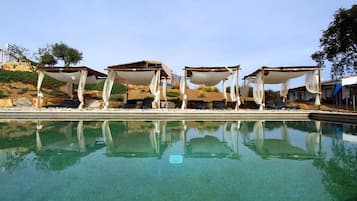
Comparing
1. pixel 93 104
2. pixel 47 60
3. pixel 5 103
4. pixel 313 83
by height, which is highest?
pixel 47 60

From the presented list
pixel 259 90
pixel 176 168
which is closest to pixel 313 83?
pixel 259 90

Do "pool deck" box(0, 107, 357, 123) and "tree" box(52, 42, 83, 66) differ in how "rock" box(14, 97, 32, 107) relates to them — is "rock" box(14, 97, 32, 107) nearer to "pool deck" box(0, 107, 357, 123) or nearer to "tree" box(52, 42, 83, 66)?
"pool deck" box(0, 107, 357, 123)

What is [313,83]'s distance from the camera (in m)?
10.7

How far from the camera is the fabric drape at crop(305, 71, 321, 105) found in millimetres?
10627

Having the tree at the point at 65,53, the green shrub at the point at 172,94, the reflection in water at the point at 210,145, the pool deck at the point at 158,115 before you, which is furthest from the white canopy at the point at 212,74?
the tree at the point at 65,53

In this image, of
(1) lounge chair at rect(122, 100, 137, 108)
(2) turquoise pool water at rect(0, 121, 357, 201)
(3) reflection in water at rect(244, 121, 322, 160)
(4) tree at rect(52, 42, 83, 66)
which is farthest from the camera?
(4) tree at rect(52, 42, 83, 66)

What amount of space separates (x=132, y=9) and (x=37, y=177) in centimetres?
1008

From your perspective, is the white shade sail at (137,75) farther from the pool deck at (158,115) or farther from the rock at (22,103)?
the rock at (22,103)

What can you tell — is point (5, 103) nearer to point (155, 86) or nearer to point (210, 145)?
point (155, 86)

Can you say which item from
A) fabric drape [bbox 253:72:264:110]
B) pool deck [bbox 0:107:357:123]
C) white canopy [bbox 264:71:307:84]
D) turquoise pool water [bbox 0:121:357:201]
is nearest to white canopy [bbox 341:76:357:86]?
white canopy [bbox 264:71:307:84]

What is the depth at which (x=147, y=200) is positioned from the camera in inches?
78.1

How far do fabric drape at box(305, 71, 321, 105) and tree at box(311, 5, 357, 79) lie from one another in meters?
7.35

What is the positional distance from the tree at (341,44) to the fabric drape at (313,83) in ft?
24.1

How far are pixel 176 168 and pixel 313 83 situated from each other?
1073 cm
